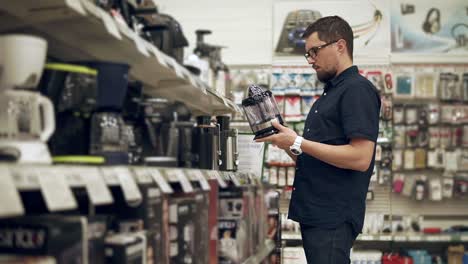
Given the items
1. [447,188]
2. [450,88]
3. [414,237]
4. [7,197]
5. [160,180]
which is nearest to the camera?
[7,197]

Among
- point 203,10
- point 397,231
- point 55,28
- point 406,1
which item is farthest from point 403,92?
point 55,28

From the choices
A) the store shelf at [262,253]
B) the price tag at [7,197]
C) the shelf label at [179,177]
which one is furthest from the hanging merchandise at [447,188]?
the price tag at [7,197]

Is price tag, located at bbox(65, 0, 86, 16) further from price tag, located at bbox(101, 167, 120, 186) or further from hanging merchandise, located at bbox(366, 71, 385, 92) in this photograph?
hanging merchandise, located at bbox(366, 71, 385, 92)

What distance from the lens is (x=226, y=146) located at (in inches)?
121

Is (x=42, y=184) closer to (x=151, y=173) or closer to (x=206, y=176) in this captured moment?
(x=151, y=173)

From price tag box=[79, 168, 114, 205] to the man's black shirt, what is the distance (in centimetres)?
148

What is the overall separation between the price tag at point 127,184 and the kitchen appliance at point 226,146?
160cm

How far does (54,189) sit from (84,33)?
2.69ft

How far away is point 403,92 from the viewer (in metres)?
6.19

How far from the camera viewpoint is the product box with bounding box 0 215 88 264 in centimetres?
111

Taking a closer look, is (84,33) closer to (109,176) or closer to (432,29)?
(109,176)

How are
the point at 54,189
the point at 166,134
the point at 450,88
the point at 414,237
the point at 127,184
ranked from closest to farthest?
the point at 54,189 < the point at 127,184 < the point at 166,134 < the point at 414,237 < the point at 450,88

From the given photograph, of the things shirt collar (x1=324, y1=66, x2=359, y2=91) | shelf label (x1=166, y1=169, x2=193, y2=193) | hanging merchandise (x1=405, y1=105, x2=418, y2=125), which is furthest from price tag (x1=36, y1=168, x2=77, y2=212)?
hanging merchandise (x1=405, y1=105, x2=418, y2=125)

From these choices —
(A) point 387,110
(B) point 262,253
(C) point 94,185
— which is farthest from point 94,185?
(A) point 387,110
